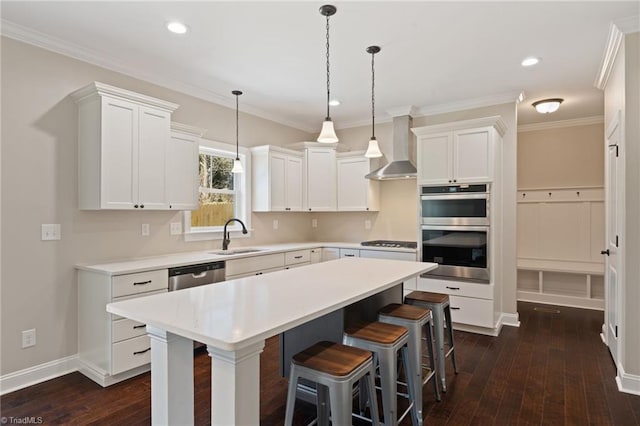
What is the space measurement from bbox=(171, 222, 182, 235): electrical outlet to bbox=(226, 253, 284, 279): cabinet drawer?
27.4 inches

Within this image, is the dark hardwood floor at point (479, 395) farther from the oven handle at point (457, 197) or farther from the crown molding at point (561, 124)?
the crown molding at point (561, 124)

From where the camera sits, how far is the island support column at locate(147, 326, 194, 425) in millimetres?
1515

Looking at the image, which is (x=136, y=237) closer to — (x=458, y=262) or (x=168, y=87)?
(x=168, y=87)

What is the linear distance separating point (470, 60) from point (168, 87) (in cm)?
302

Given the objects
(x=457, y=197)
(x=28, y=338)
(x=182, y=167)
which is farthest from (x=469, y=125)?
(x=28, y=338)

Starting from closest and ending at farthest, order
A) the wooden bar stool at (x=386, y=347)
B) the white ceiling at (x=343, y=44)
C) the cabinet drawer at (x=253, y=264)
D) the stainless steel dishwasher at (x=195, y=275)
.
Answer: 1. the wooden bar stool at (x=386, y=347)
2. the white ceiling at (x=343, y=44)
3. the stainless steel dishwasher at (x=195, y=275)
4. the cabinet drawer at (x=253, y=264)

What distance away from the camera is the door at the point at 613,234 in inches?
115

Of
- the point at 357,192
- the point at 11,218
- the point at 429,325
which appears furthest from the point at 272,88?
the point at 429,325

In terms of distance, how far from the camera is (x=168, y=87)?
3.71 metres

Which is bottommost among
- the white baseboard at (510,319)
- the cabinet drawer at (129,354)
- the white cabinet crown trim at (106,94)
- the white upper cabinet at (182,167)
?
the white baseboard at (510,319)

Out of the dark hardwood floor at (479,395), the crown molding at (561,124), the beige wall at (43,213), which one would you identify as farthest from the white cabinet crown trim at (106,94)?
the crown molding at (561,124)

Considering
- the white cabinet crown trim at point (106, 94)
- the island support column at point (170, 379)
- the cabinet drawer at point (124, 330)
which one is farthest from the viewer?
the white cabinet crown trim at point (106, 94)

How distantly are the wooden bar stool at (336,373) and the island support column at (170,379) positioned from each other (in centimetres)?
47

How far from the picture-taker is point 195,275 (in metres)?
3.28
